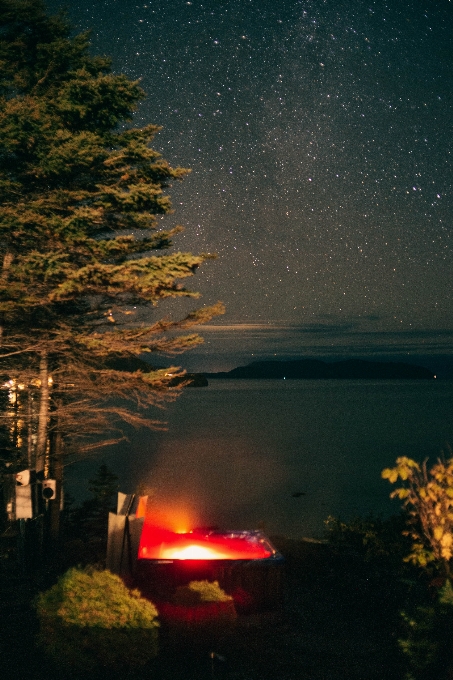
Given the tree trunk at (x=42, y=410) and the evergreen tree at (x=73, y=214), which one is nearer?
the evergreen tree at (x=73, y=214)

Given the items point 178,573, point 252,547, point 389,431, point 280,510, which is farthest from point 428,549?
point 389,431

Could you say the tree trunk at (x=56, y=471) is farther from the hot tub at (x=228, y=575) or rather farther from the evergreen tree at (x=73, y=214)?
the hot tub at (x=228, y=575)

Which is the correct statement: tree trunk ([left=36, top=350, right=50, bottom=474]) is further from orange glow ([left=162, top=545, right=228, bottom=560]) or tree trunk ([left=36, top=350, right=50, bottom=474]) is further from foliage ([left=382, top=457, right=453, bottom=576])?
foliage ([left=382, top=457, right=453, bottom=576])

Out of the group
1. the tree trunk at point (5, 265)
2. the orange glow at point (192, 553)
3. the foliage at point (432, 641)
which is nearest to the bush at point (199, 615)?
the orange glow at point (192, 553)

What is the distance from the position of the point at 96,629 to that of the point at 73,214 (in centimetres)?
647

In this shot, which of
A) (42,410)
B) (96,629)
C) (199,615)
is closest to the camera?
(96,629)

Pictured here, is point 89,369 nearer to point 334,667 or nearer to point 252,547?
point 252,547

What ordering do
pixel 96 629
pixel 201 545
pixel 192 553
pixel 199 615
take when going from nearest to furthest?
pixel 96 629, pixel 199 615, pixel 192 553, pixel 201 545

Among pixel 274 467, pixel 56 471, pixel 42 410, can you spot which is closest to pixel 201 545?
pixel 42 410

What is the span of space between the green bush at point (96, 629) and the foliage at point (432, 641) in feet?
8.25

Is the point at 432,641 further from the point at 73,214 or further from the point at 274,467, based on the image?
the point at 274,467

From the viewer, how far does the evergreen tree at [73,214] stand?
28.9 ft

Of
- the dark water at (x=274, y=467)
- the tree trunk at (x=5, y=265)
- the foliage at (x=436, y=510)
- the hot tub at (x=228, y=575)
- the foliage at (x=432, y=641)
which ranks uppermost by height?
the tree trunk at (x=5, y=265)

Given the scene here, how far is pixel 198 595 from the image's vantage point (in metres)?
6.78
